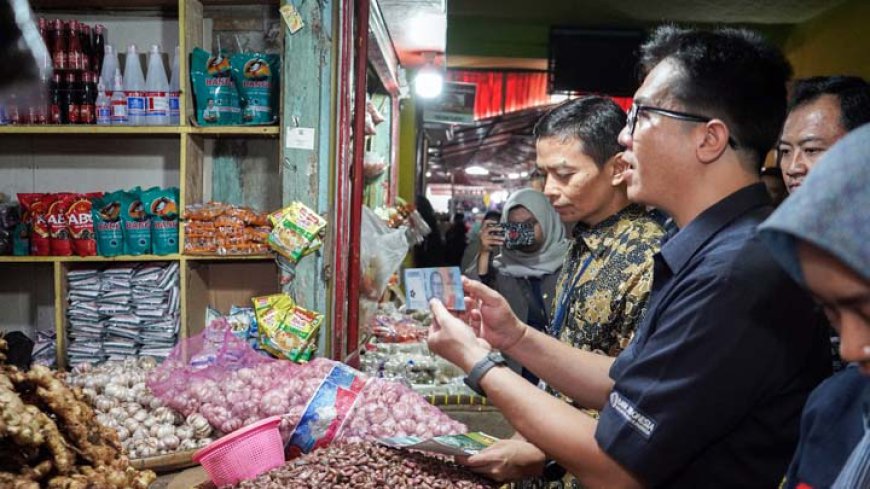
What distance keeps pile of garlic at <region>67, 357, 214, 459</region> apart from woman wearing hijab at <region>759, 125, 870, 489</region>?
203 centimetres

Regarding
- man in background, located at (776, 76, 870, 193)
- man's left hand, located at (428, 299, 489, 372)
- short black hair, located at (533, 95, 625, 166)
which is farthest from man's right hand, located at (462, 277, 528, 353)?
man in background, located at (776, 76, 870, 193)

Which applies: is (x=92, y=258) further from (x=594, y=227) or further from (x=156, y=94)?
(x=594, y=227)

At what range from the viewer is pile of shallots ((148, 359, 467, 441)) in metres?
2.08

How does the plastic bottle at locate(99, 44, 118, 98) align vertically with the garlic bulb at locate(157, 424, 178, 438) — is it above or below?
above

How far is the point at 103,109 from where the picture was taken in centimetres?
297

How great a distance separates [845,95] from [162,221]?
2877 mm

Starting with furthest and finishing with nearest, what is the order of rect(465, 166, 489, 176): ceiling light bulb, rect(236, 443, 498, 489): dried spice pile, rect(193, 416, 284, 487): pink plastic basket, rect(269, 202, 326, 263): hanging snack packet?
rect(465, 166, 489, 176): ceiling light bulb
rect(269, 202, 326, 263): hanging snack packet
rect(193, 416, 284, 487): pink plastic basket
rect(236, 443, 498, 489): dried spice pile

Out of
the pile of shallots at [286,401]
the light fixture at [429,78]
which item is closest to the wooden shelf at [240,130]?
the pile of shallots at [286,401]

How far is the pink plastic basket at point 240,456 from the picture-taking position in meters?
1.73

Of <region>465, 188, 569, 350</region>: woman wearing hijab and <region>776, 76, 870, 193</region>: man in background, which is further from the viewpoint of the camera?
<region>465, 188, 569, 350</region>: woman wearing hijab

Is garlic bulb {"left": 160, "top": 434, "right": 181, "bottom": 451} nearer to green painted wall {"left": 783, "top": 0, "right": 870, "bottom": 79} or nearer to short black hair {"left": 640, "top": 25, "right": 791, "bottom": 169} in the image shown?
short black hair {"left": 640, "top": 25, "right": 791, "bottom": 169}

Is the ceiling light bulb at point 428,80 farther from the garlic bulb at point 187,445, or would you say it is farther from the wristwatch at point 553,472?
the wristwatch at point 553,472

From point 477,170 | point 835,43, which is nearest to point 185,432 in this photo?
point 835,43

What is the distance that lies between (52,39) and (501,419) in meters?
2.78
